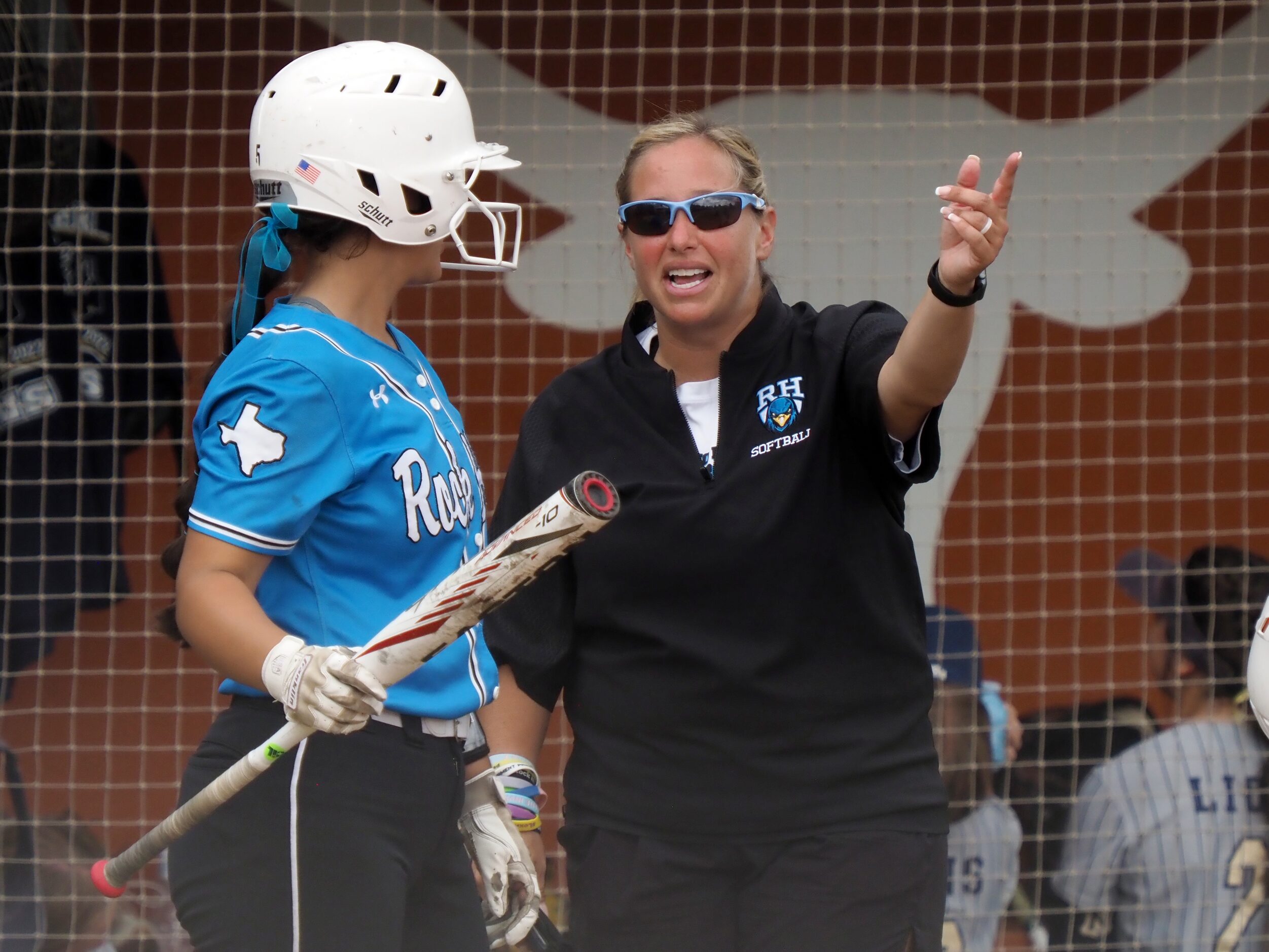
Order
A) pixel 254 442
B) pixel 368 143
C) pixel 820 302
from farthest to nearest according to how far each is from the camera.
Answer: pixel 820 302 < pixel 368 143 < pixel 254 442

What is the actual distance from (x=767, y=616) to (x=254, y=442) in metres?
0.74

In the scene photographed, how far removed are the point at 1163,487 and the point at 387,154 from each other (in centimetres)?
344

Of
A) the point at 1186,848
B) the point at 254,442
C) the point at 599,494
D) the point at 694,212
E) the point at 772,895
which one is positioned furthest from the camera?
the point at 1186,848

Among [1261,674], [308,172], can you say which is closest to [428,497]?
[308,172]

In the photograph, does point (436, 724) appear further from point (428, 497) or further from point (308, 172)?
point (308, 172)

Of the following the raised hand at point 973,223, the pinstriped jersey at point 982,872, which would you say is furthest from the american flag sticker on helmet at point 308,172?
the pinstriped jersey at point 982,872

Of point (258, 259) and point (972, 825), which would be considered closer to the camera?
point (258, 259)

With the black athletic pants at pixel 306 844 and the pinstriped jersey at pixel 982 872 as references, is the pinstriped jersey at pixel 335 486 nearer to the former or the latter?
the black athletic pants at pixel 306 844

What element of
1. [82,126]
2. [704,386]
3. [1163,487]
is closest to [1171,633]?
[1163,487]

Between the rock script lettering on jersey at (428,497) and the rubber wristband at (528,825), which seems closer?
the rock script lettering on jersey at (428,497)

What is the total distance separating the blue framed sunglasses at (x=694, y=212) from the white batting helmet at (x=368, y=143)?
0.32 m

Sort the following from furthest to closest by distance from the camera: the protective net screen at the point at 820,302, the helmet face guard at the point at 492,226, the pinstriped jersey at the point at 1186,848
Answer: the protective net screen at the point at 820,302, the pinstriped jersey at the point at 1186,848, the helmet face guard at the point at 492,226

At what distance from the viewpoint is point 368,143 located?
1.83 m

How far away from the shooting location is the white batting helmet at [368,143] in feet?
5.96
